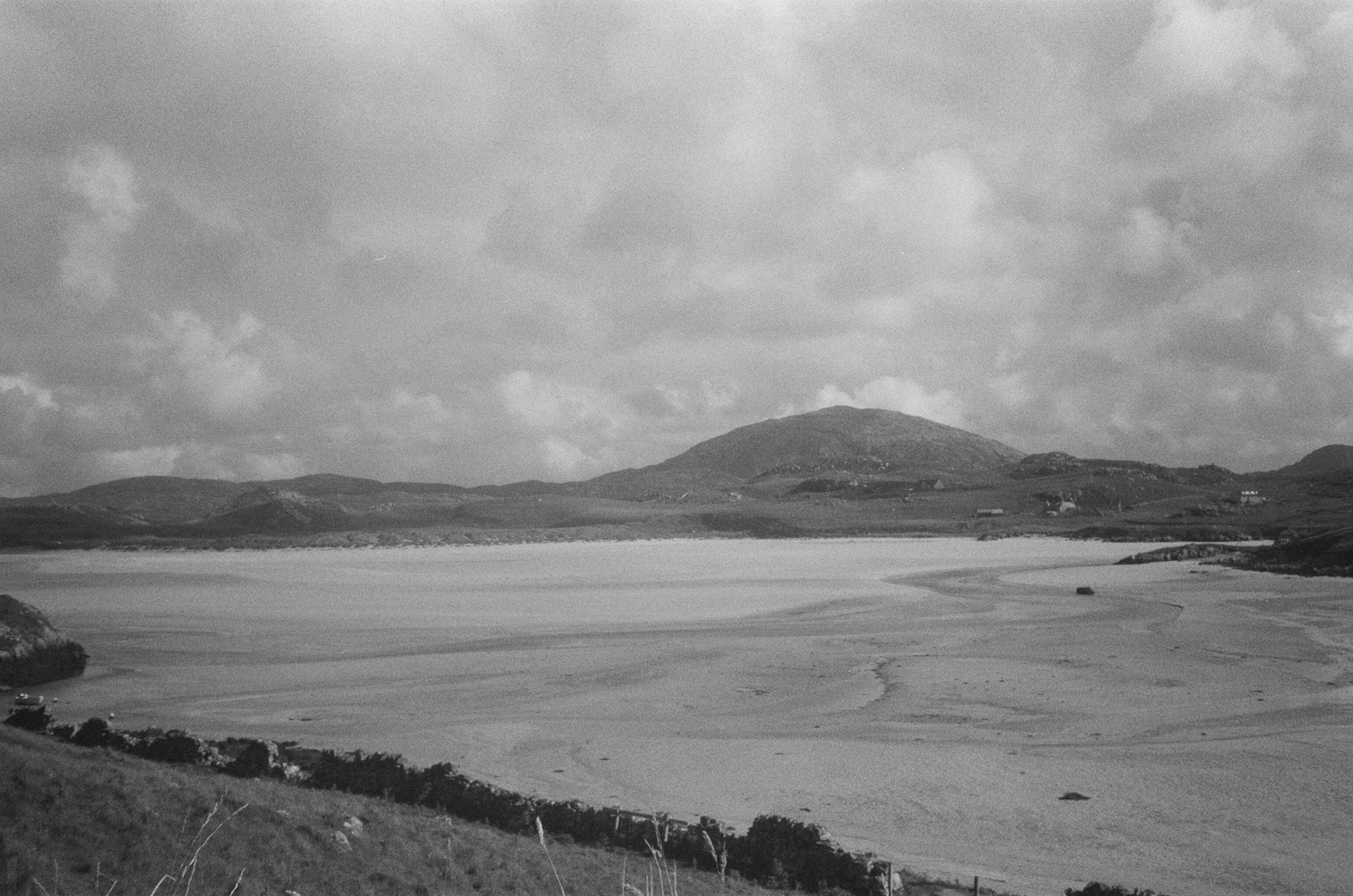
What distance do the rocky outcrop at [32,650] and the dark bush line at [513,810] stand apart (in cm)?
783

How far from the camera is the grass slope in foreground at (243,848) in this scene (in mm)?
8961

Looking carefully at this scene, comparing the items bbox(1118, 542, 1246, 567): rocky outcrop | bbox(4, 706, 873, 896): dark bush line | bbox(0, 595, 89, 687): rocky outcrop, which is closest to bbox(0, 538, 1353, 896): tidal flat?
bbox(0, 595, 89, 687): rocky outcrop

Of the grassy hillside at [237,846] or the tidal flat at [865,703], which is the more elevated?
the grassy hillside at [237,846]

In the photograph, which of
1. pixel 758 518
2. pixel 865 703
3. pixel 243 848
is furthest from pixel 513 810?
pixel 758 518

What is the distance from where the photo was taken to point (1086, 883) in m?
10.9

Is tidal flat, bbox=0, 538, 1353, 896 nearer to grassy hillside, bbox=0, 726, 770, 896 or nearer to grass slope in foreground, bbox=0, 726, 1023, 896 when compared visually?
grass slope in foreground, bbox=0, 726, 1023, 896

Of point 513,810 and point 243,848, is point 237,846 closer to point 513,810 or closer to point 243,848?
point 243,848

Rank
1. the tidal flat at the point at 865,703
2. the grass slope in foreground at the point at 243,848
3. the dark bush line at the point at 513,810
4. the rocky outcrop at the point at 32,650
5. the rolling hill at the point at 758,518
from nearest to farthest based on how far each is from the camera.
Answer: the grass slope in foreground at the point at 243,848, the dark bush line at the point at 513,810, the tidal flat at the point at 865,703, the rocky outcrop at the point at 32,650, the rolling hill at the point at 758,518

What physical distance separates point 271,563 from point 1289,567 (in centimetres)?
7887

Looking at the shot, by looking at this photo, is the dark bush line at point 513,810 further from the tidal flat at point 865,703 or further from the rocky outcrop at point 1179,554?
the rocky outcrop at point 1179,554

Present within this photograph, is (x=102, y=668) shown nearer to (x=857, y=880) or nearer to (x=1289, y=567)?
(x=857, y=880)

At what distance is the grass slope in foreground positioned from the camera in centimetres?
896

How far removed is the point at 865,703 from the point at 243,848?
14256mm

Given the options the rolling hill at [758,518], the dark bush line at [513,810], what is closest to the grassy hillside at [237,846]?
the dark bush line at [513,810]
